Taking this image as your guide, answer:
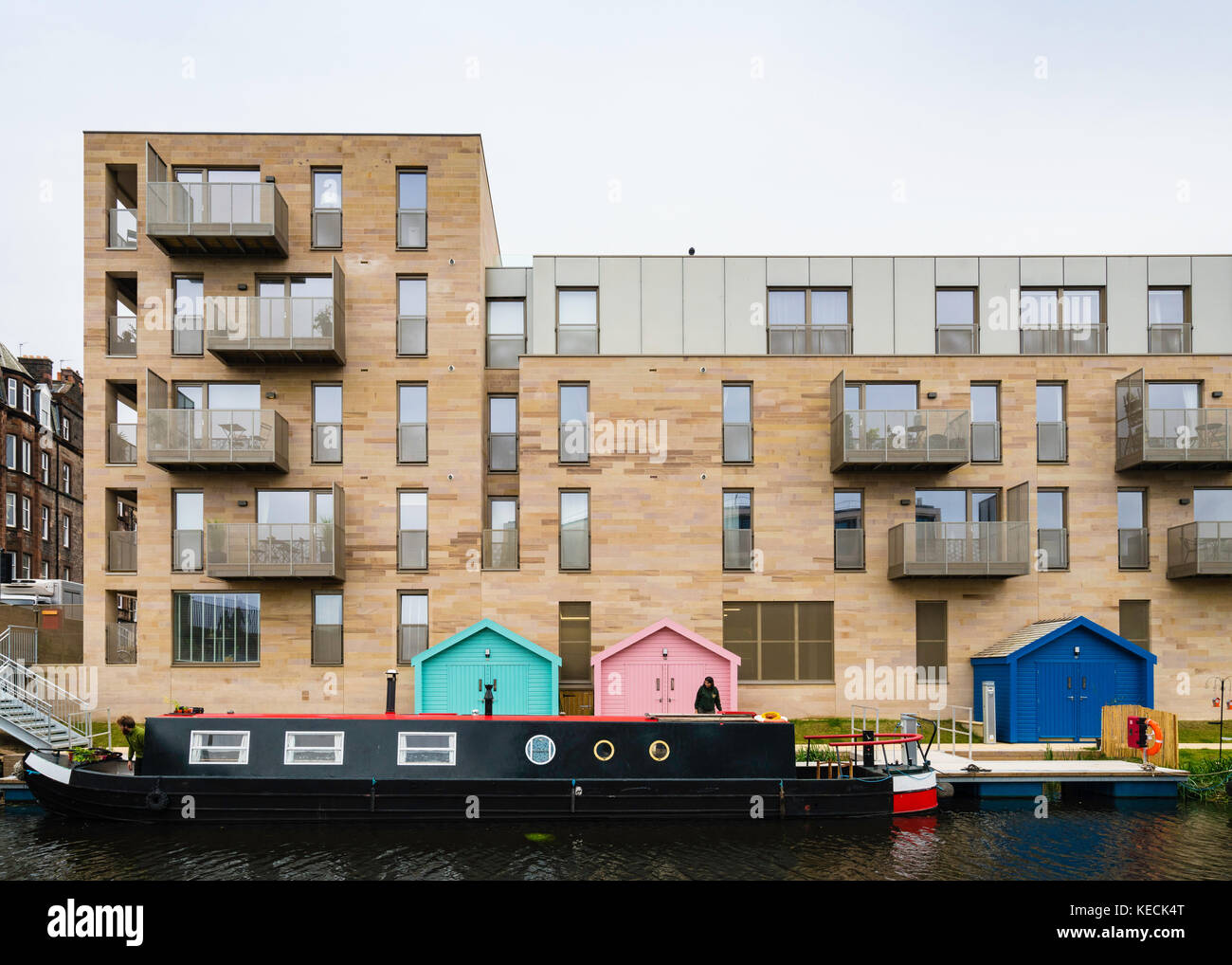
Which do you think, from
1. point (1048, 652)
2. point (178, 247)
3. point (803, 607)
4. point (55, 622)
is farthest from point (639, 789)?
point (55, 622)

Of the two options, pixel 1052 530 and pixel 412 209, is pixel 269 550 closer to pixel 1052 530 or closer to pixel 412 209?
pixel 412 209

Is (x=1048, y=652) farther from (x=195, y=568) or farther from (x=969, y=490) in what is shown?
(x=195, y=568)

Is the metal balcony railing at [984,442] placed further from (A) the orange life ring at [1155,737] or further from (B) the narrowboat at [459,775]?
(B) the narrowboat at [459,775]

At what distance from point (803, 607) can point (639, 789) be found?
1094cm

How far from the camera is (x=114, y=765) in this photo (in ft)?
63.6

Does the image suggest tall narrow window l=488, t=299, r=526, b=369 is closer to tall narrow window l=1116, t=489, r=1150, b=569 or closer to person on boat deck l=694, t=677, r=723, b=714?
person on boat deck l=694, t=677, r=723, b=714

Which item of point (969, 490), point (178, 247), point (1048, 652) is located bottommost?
point (1048, 652)

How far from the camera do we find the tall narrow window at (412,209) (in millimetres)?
28672

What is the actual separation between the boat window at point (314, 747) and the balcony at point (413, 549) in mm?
9736

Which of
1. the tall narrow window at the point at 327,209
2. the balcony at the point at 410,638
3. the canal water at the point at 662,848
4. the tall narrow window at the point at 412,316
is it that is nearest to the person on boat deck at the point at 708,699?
the canal water at the point at 662,848

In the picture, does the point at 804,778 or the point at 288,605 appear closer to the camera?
the point at 804,778

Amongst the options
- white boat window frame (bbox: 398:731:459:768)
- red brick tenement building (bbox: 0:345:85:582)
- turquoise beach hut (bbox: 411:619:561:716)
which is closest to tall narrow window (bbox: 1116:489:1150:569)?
turquoise beach hut (bbox: 411:619:561:716)
